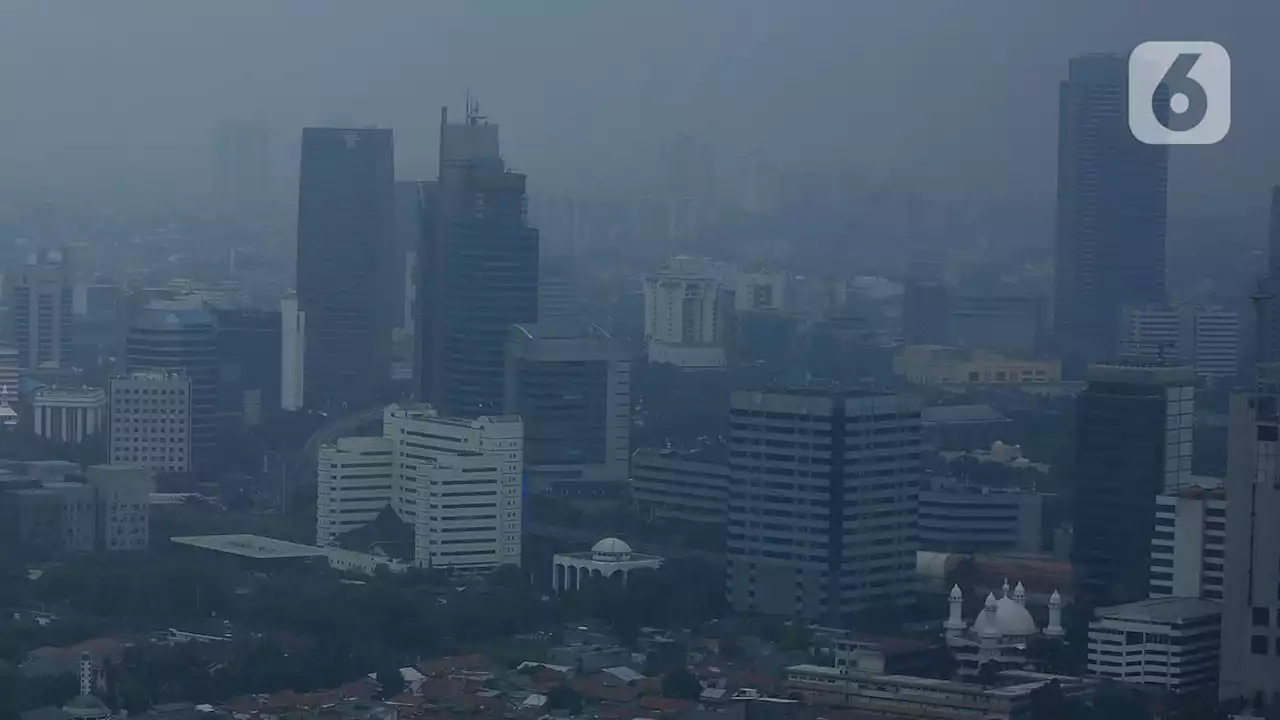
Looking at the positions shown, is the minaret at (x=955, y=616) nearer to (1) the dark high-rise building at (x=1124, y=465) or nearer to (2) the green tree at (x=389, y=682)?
(1) the dark high-rise building at (x=1124, y=465)

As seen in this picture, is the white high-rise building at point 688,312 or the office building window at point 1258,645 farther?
the white high-rise building at point 688,312

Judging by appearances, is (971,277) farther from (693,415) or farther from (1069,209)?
(693,415)

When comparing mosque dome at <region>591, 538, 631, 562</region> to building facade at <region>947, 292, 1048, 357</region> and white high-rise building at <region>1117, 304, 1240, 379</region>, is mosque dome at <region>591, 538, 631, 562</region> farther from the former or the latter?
building facade at <region>947, 292, 1048, 357</region>

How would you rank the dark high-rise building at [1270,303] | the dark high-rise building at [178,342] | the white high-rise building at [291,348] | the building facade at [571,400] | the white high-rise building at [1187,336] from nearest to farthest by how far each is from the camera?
the dark high-rise building at [1270,303]
the white high-rise building at [1187,336]
the building facade at [571,400]
the dark high-rise building at [178,342]
the white high-rise building at [291,348]

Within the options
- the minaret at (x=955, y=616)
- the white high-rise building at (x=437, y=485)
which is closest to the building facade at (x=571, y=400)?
the white high-rise building at (x=437, y=485)

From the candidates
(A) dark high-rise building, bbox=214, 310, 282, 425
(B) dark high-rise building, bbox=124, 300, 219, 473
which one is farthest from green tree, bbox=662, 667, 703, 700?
(A) dark high-rise building, bbox=214, 310, 282, 425

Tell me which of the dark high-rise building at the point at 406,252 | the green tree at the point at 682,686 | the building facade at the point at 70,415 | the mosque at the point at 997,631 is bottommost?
the green tree at the point at 682,686

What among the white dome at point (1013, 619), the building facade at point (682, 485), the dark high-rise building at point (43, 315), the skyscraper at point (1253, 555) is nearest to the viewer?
the skyscraper at point (1253, 555)

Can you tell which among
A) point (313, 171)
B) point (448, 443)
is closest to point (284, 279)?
point (313, 171)
